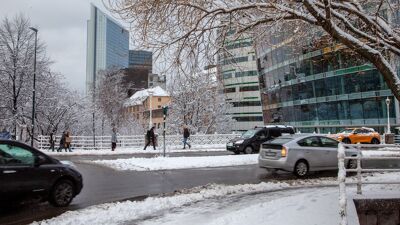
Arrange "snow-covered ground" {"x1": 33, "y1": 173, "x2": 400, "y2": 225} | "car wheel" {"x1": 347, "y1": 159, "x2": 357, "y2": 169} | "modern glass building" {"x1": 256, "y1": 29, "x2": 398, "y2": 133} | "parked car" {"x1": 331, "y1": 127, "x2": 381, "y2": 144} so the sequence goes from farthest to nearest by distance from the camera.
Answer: "modern glass building" {"x1": 256, "y1": 29, "x2": 398, "y2": 133} < "parked car" {"x1": 331, "y1": 127, "x2": 381, "y2": 144} < "car wheel" {"x1": 347, "y1": 159, "x2": 357, "y2": 169} < "snow-covered ground" {"x1": 33, "y1": 173, "x2": 400, "y2": 225}

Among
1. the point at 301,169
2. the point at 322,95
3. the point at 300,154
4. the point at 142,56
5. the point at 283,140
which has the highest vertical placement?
the point at 322,95

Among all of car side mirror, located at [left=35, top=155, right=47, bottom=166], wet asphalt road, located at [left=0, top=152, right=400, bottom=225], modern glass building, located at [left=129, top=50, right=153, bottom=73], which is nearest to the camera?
wet asphalt road, located at [left=0, top=152, right=400, bottom=225]

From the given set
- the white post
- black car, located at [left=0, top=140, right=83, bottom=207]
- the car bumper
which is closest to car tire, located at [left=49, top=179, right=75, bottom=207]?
black car, located at [left=0, top=140, right=83, bottom=207]

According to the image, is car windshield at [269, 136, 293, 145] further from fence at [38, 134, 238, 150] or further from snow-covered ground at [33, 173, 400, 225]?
fence at [38, 134, 238, 150]

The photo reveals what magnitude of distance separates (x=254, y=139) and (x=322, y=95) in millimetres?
38934

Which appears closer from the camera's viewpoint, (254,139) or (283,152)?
(283,152)

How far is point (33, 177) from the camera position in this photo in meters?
10.0

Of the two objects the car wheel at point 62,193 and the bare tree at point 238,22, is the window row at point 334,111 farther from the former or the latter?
the car wheel at point 62,193

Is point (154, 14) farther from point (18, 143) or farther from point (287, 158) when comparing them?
point (287, 158)

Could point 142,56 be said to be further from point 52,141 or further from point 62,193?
point 52,141

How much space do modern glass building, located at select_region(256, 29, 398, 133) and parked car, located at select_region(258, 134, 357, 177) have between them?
35.7 meters

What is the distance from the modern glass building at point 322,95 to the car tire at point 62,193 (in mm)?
43216

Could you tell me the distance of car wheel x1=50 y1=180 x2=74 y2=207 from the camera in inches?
416

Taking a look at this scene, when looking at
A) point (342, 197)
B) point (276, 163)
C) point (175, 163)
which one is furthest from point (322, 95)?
point (342, 197)
